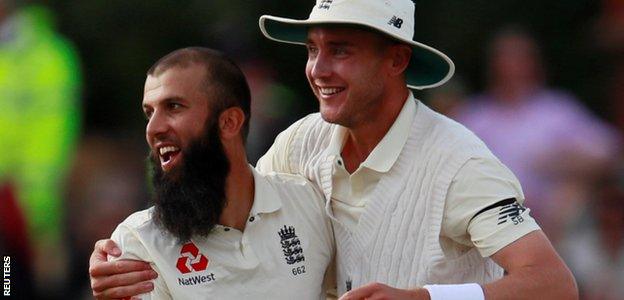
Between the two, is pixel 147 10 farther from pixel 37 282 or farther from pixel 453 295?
pixel 453 295

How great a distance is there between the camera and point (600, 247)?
7012 mm

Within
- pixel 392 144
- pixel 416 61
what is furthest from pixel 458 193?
pixel 416 61

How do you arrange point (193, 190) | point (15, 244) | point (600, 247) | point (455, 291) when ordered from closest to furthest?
point (455, 291)
point (193, 190)
point (600, 247)
point (15, 244)

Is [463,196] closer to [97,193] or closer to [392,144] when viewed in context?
[392,144]

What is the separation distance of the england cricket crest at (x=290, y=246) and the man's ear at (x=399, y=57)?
0.60 meters

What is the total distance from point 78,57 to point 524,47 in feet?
7.07

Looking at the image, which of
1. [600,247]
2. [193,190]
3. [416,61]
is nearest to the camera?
[193,190]

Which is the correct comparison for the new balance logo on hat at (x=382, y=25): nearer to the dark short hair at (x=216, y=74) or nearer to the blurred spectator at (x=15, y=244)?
the dark short hair at (x=216, y=74)

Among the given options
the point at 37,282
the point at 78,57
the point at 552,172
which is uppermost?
the point at 78,57

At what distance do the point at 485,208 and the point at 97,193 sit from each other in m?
3.50

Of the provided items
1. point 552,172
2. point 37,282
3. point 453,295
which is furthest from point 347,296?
point 37,282

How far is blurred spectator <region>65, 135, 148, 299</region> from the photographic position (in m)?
7.65

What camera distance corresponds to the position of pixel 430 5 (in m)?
7.54

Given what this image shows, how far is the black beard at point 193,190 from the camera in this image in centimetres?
464
